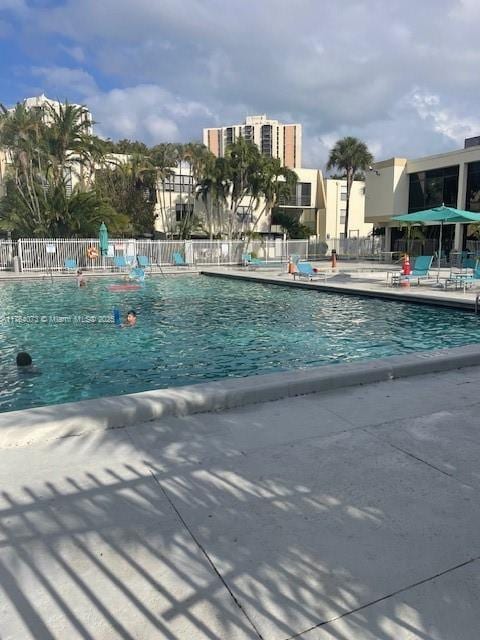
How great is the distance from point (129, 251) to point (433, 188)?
2302 cm

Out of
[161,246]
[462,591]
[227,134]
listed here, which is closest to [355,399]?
[462,591]

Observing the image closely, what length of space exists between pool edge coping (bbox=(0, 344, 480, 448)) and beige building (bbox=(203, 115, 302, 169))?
297ft

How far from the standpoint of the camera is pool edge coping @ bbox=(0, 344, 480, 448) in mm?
4055

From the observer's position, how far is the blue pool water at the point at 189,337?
703 centimetres

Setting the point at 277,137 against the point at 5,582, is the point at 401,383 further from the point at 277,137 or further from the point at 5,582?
the point at 277,137

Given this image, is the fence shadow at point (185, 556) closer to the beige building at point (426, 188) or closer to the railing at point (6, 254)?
the railing at point (6, 254)

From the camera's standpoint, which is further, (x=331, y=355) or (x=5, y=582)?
(x=331, y=355)

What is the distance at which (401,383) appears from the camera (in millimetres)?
5551

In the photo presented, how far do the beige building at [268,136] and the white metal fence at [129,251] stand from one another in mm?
61754

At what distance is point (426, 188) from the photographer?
37.2 metres

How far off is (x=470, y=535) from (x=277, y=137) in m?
96.4

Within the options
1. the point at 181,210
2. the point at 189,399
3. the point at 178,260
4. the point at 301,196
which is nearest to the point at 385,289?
the point at 189,399

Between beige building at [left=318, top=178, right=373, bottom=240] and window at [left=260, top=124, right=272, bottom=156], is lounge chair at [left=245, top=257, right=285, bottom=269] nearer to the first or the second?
beige building at [left=318, top=178, right=373, bottom=240]

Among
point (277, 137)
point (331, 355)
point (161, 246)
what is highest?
point (277, 137)
